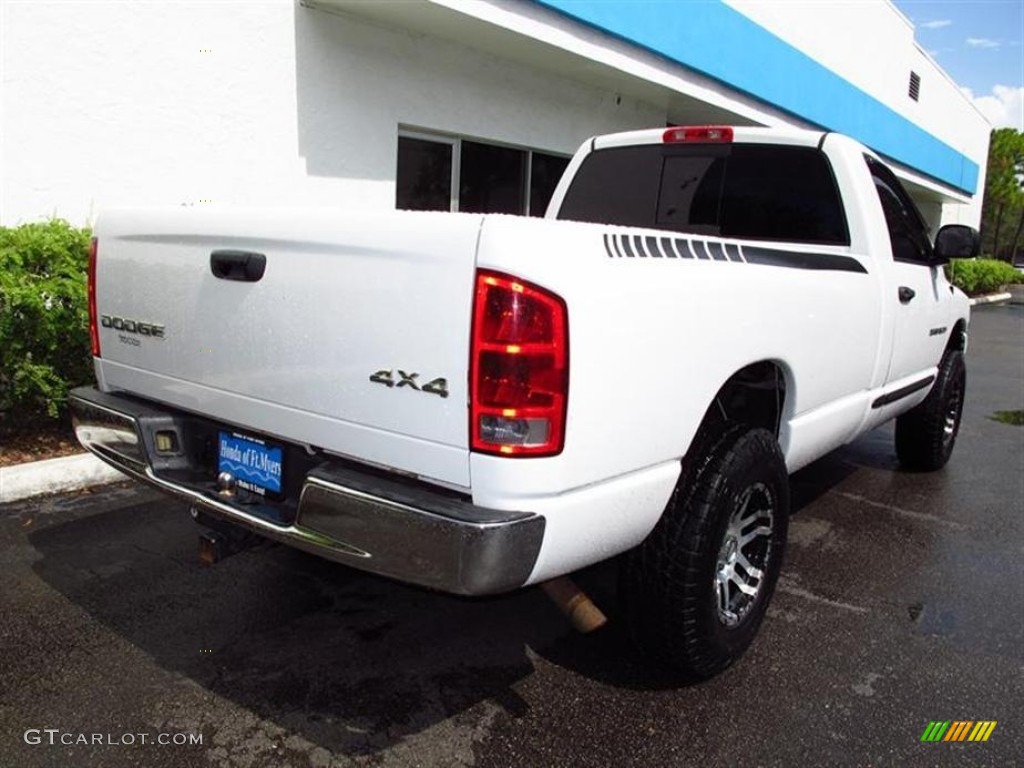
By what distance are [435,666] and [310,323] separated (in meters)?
1.36

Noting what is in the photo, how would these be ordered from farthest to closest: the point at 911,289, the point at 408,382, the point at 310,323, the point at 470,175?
the point at 470,175 → the point at 911,289 → the point at 310,323 → the point at 408,382

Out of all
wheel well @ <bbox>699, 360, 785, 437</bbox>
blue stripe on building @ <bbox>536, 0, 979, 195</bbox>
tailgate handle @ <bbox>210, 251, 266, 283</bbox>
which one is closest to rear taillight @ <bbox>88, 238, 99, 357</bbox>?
tailgate handle @ <bbox>210, 251, 266, 283</bbox>

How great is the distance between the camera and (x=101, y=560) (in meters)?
3.72

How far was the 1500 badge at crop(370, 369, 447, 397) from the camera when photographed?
82.6 inches

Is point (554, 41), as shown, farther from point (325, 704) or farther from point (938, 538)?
point (325, 704)

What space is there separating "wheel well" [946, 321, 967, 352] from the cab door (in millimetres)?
471

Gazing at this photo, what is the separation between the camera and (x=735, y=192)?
402 centimetres

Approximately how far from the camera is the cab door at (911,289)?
421 cm

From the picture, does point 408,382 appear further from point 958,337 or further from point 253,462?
point 958,337

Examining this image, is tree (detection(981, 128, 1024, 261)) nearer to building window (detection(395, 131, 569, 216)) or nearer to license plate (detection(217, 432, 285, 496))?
building window (detection(395, 131, 569, 216))

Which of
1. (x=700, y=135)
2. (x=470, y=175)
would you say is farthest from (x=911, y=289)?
(x=470, y=175)

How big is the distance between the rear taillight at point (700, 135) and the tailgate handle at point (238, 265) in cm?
241

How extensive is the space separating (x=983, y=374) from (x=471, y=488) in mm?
11131

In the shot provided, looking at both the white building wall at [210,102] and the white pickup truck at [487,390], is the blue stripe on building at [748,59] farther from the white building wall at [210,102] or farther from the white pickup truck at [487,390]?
the white pickup truck at [487,390]
